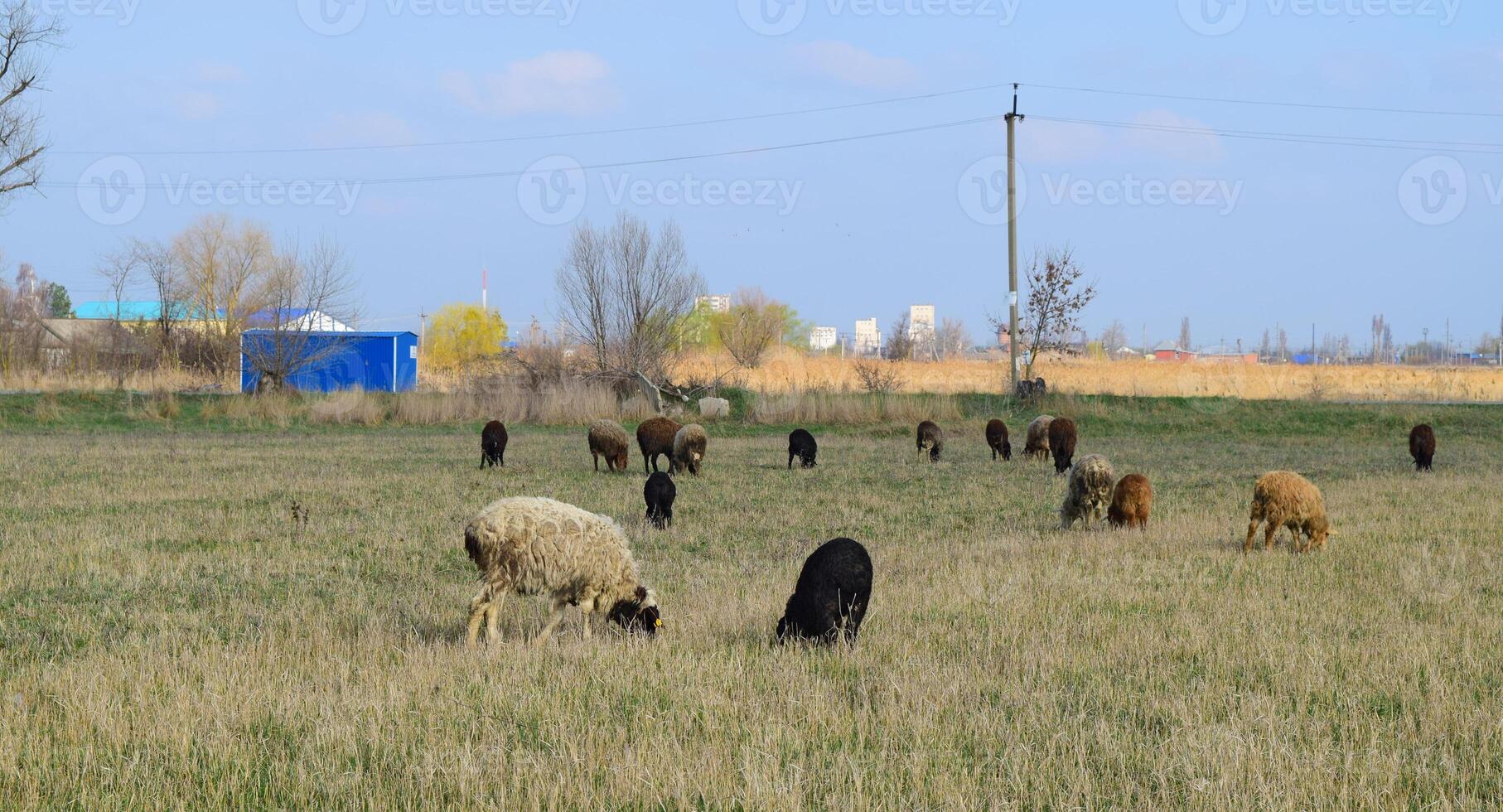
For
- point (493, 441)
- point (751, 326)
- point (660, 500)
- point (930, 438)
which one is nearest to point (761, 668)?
point (660, 500)

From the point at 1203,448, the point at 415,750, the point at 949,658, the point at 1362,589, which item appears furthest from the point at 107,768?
the point at 1203,448

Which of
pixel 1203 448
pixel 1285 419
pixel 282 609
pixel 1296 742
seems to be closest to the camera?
pixel 1296 742

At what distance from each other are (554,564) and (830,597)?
1.84 m

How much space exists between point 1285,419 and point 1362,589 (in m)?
27.3

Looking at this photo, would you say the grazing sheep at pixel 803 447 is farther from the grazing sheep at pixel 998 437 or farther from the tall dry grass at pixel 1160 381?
the tall dry grass at pixel 1160 381

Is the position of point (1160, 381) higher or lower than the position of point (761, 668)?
higher

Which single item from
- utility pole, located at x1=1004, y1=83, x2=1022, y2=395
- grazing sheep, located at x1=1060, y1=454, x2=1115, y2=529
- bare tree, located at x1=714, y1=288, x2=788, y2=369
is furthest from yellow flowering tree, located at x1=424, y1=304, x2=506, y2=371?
grazing sheep, located at x1=1060, y1=454, x2=1115, y2=529

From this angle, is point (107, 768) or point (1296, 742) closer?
point (107, 768)

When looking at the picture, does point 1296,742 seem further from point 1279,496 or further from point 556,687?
point 1279,496

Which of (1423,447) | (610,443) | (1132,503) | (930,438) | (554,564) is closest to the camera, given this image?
(554,564)

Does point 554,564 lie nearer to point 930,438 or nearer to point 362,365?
point 930,438

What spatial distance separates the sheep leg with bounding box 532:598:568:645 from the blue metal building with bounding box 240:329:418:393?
131ft

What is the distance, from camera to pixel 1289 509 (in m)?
11.1

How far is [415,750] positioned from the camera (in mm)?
5074
